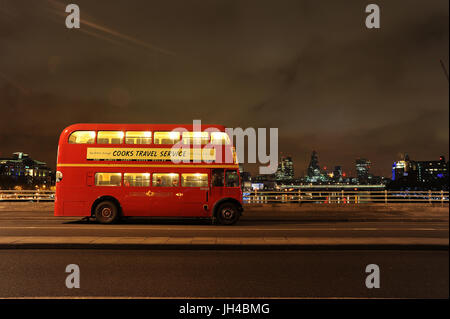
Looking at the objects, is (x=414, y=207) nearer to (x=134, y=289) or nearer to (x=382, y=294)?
(x=382, y=294)

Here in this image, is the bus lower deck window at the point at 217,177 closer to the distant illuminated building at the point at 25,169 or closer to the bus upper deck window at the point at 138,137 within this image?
the bus upper deck window at the point at 138,137

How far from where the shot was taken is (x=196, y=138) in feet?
46.1

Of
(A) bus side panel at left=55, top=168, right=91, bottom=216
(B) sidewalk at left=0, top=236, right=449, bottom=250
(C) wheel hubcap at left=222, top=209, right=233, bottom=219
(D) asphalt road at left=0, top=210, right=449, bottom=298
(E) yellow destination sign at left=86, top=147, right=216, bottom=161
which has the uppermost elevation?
(E) yellow destination sign at left=86, top=147, right=216, bottom=161

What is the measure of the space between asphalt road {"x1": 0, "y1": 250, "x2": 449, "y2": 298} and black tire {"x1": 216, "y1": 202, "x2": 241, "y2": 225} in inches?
233

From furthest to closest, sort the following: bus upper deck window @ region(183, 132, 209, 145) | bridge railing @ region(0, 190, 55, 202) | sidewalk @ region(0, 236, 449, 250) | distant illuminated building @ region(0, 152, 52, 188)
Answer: distant illuminated building @ region(0, 152, 52, 188) → bridge railing @ region(0, 190, 55, 202) → bus upper deck window @ region(183, 132, 209, 145) → sidewalk @ region(0, 236, 449, 250)

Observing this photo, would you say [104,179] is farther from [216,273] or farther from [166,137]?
[216,273]

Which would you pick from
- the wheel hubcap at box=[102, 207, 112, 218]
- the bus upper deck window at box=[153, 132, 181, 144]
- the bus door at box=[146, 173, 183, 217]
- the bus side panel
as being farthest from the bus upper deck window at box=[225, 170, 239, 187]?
the bus side panel

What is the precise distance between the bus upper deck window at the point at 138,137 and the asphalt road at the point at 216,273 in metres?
6.81

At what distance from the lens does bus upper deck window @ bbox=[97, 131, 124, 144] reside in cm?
1418

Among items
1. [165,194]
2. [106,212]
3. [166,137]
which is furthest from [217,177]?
[106,212]

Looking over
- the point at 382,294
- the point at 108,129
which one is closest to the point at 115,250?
the point at 382,294

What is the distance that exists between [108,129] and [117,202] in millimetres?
3189

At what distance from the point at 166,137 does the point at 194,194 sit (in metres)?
2.74

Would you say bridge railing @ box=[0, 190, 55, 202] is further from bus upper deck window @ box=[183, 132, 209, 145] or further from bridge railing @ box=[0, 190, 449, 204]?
bus upper deck window @ box=[183, 132, 209, 145]
